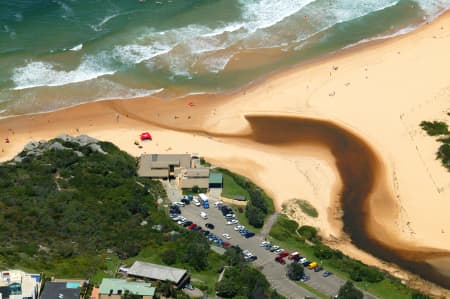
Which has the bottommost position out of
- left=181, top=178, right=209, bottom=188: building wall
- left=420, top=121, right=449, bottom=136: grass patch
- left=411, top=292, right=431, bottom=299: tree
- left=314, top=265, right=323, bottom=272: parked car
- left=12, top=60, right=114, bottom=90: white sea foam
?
left=411, top=292, right=431, bottom=299: tree

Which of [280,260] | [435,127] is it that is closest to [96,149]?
[280,260]

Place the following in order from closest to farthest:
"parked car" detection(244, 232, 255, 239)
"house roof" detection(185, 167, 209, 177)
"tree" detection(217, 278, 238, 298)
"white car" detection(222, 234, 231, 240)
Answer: "tree" detection(217, 278, 238, 298) → "white car" detection(222, 234, 231, 240) → "parked car" detection(244, 232, 255, 239) → "house roof" detection(185, 167, 209, 177)

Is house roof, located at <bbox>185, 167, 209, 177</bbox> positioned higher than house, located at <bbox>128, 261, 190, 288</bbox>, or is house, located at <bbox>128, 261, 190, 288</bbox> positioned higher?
house roof, located at <bbox>185, 167, 209, 177</bbox>

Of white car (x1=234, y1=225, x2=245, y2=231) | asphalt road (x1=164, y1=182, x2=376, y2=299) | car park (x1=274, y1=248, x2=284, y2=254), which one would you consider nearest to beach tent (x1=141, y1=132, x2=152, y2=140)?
asphalt road (x1=164, y1=182, x2=376, y2=299)

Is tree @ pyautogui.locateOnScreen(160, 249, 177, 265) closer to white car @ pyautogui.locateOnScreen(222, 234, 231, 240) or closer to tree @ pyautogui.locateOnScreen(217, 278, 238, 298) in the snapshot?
tree @ pyautogui.locateOnScreen(217, 278, 238, 298)

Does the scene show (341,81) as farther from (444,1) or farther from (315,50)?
(444,1)

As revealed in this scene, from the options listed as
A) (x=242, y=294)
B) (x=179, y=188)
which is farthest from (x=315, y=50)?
(x=242, y=294)

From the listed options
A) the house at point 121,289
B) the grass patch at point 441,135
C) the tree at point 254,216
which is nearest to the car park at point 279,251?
the tree at point 254,216

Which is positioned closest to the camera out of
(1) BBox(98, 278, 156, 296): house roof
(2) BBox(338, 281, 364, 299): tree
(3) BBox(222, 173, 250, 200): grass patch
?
(1) BBox(98, 278, 156, 296): house roof
